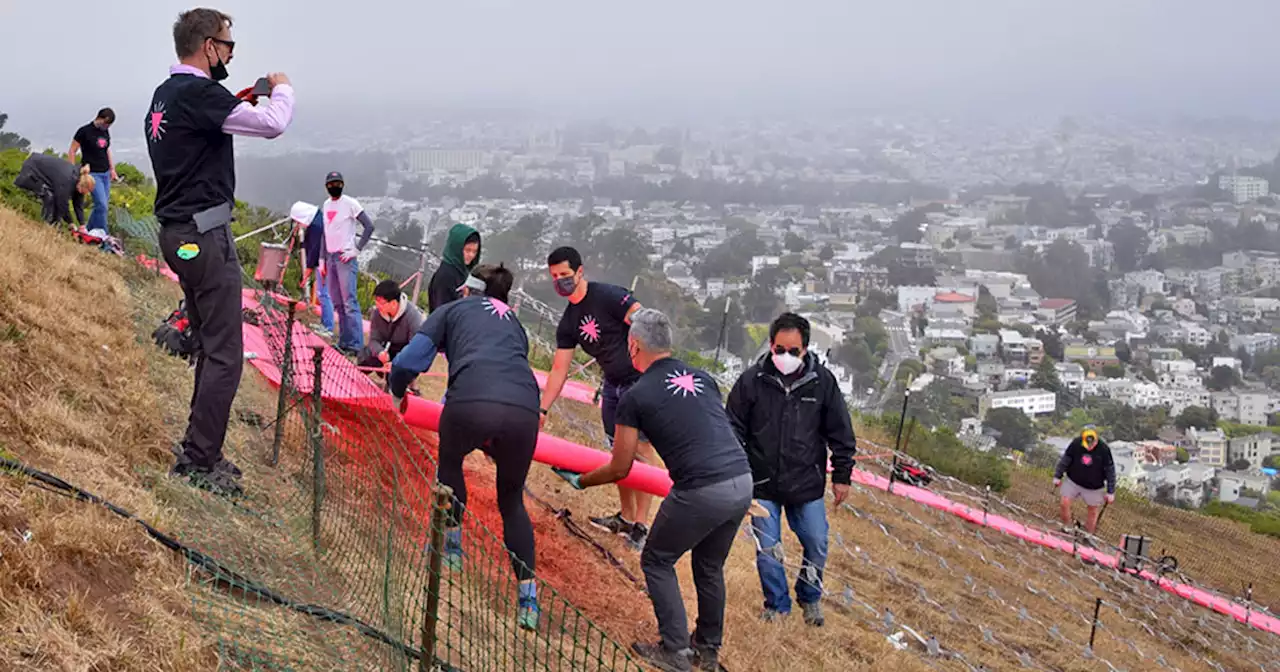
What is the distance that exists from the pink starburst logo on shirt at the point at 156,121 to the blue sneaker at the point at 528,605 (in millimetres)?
2519

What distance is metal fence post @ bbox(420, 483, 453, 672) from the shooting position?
11.6ft

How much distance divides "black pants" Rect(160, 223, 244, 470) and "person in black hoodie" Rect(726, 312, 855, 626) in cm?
266

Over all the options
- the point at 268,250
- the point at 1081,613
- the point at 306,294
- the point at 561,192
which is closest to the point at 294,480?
the point at 268,250

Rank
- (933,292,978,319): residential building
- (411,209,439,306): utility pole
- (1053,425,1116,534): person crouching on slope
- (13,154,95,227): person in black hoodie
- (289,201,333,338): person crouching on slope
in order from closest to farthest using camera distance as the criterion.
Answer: (289,201,333,338): person crouching on slope → (13,154,95,227): person in black hoodie → (1053,425,1116,534): person crouching on slope → (411,209,439,306): utility pole → (933,292,978,319): residential building

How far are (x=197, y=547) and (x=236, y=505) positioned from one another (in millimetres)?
740

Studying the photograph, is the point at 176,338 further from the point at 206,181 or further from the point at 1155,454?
the point at 1155,454

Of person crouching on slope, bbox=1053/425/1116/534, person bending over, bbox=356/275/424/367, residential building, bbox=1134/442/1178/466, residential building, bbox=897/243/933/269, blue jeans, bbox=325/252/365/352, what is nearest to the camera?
person bending over, bbox=356/275/424/367

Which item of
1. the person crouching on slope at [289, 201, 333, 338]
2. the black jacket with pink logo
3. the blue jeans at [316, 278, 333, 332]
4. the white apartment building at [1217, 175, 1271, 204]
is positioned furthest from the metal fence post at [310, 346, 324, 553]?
the white apartment building at [1217, 175, 1271, 204]

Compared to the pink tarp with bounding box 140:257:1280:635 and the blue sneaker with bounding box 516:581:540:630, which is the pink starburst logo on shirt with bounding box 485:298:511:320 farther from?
the blue sneaker with bounding box 516:581:540:630

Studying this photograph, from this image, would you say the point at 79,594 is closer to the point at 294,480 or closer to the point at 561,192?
the point at 294,480

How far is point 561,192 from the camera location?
247 ft

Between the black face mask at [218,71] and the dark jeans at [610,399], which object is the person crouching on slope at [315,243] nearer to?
the dark jeans at [610,399]

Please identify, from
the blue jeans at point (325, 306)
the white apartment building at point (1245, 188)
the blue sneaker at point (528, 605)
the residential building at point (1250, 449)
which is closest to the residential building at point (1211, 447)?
the residential building at point (1250, 449)

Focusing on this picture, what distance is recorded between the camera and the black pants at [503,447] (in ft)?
15.9
